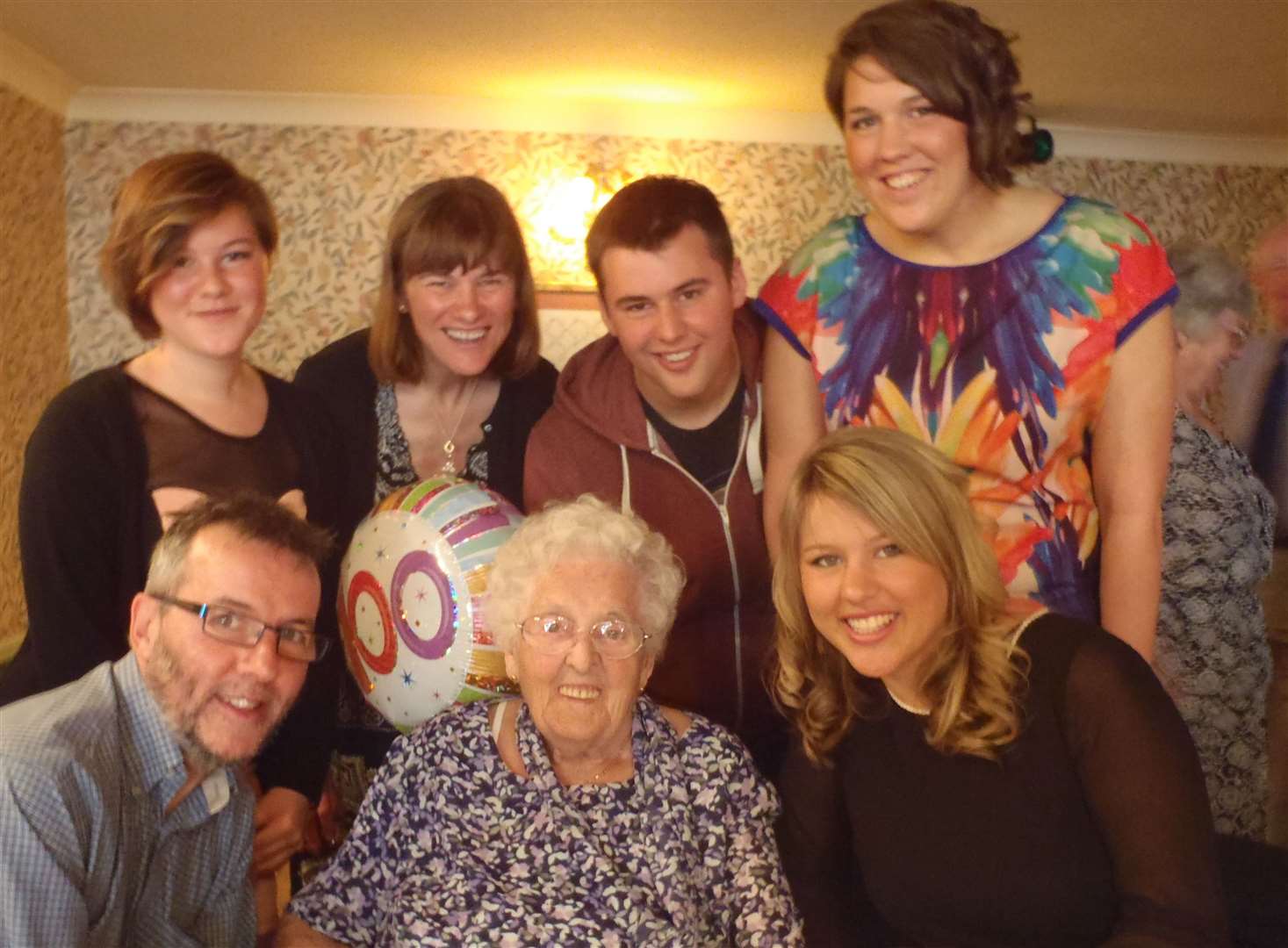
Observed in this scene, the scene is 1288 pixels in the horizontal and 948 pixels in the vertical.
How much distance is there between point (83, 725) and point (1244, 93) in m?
5.11

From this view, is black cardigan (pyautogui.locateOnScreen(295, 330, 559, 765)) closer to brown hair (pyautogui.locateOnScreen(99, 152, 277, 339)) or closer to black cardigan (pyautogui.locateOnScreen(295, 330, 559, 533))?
black cardigan (pyautogui.locateOnScreen(295, 330, 559, 533))

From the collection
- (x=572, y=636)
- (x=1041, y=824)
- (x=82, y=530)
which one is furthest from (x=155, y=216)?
(x=1041, y=824)

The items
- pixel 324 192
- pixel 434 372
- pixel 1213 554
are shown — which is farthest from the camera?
pixel 324 192

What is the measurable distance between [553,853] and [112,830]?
57 centimetres

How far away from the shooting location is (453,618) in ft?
6.06

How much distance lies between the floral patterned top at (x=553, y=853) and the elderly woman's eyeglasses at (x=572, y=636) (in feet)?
0.42

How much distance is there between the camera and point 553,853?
1617 mm

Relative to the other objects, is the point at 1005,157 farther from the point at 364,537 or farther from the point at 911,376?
the point at 364,537

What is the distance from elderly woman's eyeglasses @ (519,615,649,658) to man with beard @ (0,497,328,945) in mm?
304

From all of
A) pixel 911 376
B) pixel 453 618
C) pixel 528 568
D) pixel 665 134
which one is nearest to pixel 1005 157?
pixel 911 376

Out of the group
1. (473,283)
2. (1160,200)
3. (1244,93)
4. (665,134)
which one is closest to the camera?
(473,283)

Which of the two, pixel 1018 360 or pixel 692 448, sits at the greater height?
pixel 1018 360

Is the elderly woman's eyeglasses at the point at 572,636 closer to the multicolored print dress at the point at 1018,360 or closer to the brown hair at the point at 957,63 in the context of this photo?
the multicolored print dress at the point at 1018,360

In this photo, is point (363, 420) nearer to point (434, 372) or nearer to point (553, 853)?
point (434, 372)
